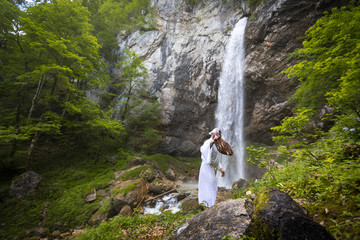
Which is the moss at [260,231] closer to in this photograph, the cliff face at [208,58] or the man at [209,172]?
the man at [209,172]

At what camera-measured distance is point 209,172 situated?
3.64 metres

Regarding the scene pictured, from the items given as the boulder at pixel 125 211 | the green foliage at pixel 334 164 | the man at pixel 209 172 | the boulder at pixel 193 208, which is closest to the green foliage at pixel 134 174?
the boulder at pixel 125 211

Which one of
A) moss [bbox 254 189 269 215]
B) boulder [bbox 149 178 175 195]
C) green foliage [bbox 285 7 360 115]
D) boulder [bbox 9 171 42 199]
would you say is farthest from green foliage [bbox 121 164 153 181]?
green foliage [bbox 285 7 360 115]

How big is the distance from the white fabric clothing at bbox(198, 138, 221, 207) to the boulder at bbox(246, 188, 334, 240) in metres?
1.96

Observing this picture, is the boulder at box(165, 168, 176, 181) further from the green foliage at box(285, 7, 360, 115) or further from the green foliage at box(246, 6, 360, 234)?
the green foliage at box(285, 7, 360, 115)

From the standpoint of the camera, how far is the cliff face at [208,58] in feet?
37.4

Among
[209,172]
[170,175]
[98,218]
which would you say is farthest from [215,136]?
[170,175]

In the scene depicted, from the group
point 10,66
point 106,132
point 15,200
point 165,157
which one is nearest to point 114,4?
point 10,66

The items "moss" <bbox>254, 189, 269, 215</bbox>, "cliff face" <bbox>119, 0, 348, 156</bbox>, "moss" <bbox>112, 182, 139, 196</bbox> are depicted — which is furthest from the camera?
"cliff face" <bbox>119, 0, 348, 156</bbox>

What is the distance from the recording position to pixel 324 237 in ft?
3.90

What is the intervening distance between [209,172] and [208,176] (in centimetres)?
11

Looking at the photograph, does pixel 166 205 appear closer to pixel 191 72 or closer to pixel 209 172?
pixel 209 172

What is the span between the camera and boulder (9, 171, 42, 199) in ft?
19.9

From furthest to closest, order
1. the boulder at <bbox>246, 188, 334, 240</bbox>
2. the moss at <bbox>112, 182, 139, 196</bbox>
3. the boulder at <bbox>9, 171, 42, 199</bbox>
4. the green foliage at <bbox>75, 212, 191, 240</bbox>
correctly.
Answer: the moss at <bbox>112, 182, 139, 196</bbox> < the boulder at <bbox>9, 171, 42, 199</bbox> < the green foliage at <bbox>75, 212, 191, 240</bbox> < the boulder at <bbox>246, 188, 334, 240</bbox>
